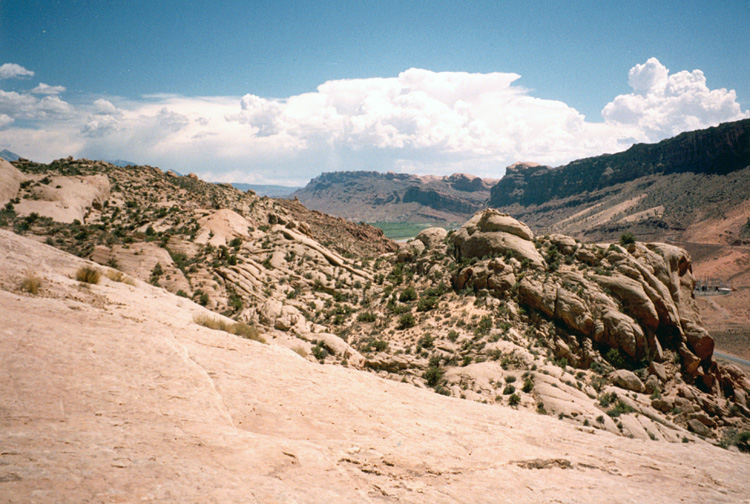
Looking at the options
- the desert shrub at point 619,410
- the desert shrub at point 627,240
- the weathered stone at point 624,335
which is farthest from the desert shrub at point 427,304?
the desert shrub at point 627,240

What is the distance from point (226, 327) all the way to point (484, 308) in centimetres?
1476

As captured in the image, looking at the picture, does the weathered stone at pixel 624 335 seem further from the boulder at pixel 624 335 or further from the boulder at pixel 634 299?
the boulder at pixel 634 299

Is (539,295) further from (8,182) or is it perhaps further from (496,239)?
(8,182)

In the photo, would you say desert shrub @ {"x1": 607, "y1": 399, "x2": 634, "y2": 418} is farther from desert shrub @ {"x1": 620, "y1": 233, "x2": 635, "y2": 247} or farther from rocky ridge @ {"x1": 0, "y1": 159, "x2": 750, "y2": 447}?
desert shrub @ {"x1": 620, "y1": 233, "x2": 635, "y2": 247}

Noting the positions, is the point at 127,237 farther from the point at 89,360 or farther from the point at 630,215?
the point at 630,215

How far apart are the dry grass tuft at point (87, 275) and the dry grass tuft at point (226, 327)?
2759mm

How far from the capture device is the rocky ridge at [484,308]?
1522 cm

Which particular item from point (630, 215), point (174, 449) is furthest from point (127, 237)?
point (630, 215)

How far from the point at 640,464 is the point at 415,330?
13.6 m

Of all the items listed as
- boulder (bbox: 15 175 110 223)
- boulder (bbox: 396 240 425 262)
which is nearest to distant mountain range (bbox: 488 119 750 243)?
boulder (bbox: 396 240 425 262)

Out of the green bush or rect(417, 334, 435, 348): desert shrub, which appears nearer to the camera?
the green bush

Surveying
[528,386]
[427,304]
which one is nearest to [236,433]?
[528,386]

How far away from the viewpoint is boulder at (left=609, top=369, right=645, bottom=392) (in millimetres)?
16859

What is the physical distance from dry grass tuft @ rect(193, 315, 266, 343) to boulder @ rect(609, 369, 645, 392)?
15.8 metres
